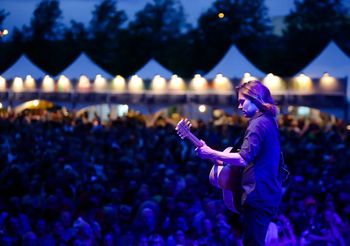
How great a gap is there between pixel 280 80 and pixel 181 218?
19.1 meters

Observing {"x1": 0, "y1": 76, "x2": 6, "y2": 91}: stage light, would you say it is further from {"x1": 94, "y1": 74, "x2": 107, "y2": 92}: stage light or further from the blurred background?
{"x1": 94, "y1": 74, "x2": 107, "y2": 92}: stage light

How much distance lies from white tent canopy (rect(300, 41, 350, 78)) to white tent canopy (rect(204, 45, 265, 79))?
7.77 feet

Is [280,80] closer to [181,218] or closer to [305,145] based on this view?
[305,145]

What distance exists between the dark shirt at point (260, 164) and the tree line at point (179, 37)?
140 ft

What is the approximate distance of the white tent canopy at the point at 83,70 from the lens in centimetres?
3341

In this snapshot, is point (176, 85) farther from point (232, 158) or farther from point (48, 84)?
point (232, 158)

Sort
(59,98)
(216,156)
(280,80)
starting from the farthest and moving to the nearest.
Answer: (59,98) < (280,80) < (216,156)

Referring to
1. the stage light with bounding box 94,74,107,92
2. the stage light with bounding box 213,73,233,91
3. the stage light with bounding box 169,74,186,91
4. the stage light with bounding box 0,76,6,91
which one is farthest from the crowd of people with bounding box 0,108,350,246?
the stage light with bounding box 0,76,6,91

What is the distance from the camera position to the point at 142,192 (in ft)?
32.6

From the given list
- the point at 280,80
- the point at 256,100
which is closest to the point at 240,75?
the point at 280,80

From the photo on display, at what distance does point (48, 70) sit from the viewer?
57.7m

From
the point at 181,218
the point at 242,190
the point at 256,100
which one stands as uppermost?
the point at 256,100

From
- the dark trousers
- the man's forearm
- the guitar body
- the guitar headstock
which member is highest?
the guitar headstock

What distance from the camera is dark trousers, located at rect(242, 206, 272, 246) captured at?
396 centimetres
